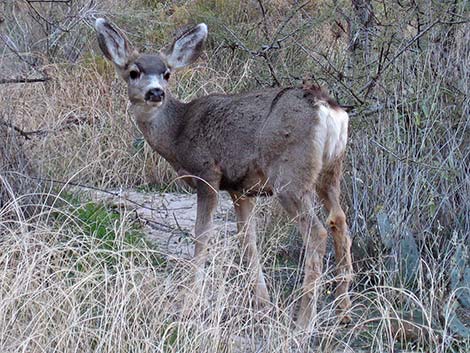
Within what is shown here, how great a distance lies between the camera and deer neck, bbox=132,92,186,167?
6.97m

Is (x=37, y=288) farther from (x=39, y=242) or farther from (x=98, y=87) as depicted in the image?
(x=98, y=87)

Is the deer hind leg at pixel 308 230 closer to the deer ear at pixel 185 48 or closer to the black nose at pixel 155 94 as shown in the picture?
the black nose at pixel 155 94

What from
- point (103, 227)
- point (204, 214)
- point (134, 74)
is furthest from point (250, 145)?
point (103, 227)

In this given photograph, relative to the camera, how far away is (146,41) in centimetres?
1105

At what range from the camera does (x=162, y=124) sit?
7004mm

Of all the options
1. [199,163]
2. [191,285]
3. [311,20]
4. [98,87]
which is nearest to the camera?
[191,285]

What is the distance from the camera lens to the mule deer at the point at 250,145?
6.06m

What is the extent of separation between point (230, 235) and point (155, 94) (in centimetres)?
121

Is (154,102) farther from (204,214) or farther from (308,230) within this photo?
(308,230)

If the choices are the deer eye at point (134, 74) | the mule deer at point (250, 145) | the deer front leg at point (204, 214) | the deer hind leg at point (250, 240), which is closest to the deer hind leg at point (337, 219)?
the mule deer at point (250, 145)

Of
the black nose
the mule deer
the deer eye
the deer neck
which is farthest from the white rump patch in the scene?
the deer eye

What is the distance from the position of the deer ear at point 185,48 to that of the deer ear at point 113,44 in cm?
26

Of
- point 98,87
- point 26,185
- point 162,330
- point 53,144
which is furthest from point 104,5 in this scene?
point 162,330

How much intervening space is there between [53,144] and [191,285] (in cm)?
338
